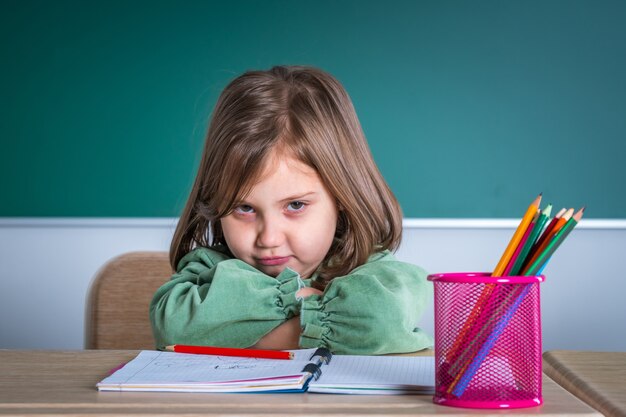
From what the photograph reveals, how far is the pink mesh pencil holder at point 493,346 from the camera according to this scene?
66 centimetres

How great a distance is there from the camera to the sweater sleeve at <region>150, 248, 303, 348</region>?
121 cm

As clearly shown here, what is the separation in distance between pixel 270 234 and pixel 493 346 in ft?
1.99

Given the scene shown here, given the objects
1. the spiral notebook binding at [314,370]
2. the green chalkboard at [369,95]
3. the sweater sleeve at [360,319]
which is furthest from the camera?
the green chalkboard at [369,95]

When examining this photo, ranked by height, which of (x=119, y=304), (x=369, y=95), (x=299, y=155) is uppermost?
(x=369, y=95)

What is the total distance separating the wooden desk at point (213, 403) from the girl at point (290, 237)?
0.40 meters

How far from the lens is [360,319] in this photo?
113 cm

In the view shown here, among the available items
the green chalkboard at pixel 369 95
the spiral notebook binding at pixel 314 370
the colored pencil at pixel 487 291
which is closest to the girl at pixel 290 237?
the spiral notebook binding at pixel 314 370

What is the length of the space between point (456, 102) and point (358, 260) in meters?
1.58

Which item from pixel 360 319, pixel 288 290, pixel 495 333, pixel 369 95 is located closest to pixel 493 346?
pixel 495 333

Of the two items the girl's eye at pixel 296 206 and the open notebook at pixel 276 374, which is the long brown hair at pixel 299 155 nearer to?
the girl's eye at pixel 296 206

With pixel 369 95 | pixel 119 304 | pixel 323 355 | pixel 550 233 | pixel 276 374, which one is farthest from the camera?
pixel 369 95

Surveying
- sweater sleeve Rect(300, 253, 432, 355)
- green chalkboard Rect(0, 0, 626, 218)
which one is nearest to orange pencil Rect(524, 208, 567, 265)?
sweater sleeve Rect(300, 253, 432, 355)

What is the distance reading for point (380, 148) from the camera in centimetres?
282

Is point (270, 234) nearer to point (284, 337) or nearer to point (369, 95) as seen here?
point (284, 337)
